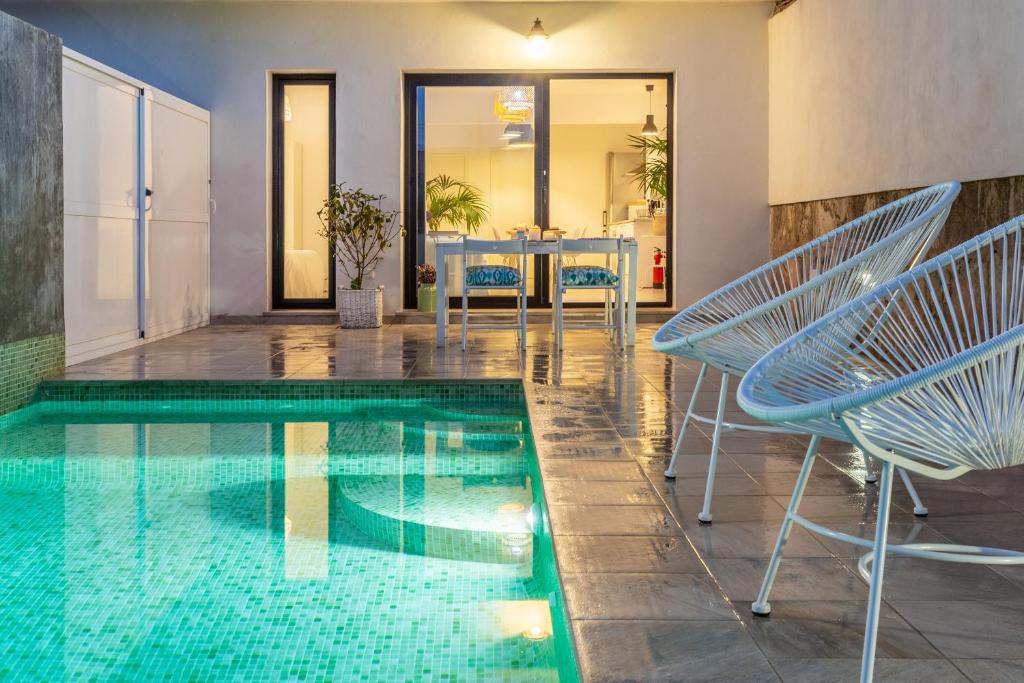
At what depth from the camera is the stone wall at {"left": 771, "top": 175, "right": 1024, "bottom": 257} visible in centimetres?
504

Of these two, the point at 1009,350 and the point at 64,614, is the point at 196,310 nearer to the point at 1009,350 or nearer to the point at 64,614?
the point at 64,614

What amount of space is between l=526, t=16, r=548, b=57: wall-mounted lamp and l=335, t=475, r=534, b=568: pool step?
20.0 feet

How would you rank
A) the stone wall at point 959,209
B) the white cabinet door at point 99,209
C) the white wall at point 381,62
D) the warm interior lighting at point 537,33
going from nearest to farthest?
the stone wall at point 959,209, the white cabinet door at point 99,209, the warm interior lighting at point 537,33, the white wall at point 381,62

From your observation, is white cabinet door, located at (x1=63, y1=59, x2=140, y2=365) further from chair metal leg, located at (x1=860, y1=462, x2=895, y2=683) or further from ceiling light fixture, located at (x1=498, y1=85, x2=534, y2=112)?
chair metal leg, located at (x1=860, y1=462, x2=895, y2=683)

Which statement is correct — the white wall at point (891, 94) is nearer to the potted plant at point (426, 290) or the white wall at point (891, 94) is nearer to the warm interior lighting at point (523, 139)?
the warm interior lighting at point (523, 139)

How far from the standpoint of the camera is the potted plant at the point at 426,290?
9.49 metres

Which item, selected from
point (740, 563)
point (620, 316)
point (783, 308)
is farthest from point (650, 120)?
point (740, 563)

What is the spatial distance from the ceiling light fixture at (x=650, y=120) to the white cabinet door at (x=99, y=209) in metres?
4.63

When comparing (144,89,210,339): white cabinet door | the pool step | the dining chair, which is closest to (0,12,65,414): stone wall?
Answer: (144,89,210,339): white cabinet door

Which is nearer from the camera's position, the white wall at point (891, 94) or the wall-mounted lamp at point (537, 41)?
the white wall at point (891, 94)

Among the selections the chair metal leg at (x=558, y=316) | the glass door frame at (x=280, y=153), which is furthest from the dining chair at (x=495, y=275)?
the glass door frame at (x=280, y=153)

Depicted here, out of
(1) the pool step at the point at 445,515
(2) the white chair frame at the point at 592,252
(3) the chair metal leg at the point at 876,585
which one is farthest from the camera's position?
(2) the white chair frame at the point at 592,252

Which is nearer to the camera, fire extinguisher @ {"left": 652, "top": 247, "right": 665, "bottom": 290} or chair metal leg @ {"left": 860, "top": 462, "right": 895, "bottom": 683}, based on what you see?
chair metal leg @ {"left": 860, "top": 462, "right": 895, "bottom": 683}

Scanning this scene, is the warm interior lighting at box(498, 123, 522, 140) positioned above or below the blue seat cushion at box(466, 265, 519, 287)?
above
